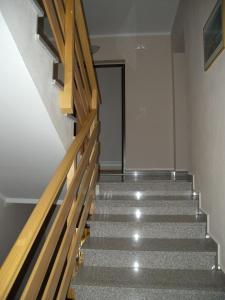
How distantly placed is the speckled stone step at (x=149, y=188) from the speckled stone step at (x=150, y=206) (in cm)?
16

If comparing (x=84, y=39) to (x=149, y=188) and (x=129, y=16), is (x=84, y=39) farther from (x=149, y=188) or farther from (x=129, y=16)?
(x=129, y=16)

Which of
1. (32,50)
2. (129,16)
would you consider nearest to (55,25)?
(32,50)

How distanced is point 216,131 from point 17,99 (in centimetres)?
153

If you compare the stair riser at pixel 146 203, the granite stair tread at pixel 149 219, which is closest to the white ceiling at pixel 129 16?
the stair riser at pixel 146 203

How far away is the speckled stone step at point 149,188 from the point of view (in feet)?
9.30

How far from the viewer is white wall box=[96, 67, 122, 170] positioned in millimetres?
6098

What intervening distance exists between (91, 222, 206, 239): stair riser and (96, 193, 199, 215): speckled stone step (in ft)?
0.88

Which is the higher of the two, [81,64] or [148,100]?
[148,100]

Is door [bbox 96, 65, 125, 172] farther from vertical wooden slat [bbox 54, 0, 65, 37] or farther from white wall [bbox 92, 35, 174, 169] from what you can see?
vertical wooden slat [bbox 54, 0, 65, 37]

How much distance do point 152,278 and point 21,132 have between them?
1.44 metres

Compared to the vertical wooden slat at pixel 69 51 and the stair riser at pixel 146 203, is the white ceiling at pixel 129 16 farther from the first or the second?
the stair riser at pixel 146 203

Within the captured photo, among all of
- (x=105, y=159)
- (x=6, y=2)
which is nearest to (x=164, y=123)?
(x=105, y=159)

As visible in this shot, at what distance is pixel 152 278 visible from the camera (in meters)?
1.87

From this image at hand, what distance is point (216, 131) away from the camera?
80.4 inches
